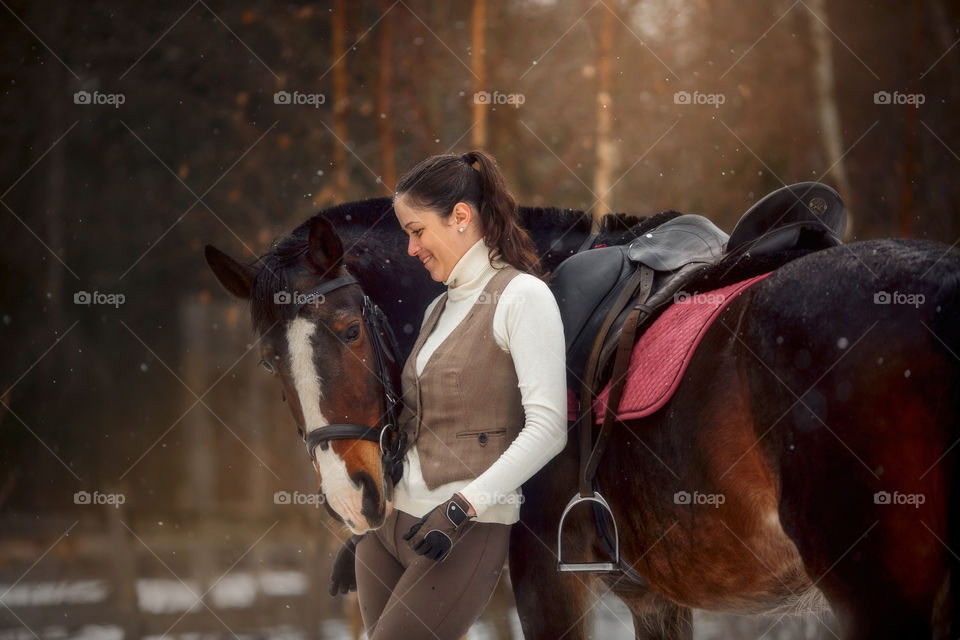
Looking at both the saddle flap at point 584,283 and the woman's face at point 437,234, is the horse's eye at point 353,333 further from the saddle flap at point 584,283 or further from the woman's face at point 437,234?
the saddle flap at point 584,283

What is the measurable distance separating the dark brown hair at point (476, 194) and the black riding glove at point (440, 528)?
0.73m

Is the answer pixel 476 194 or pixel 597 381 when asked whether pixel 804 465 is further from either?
pixel 476 194

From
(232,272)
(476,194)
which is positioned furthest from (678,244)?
(232,272)

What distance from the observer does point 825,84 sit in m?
8.85

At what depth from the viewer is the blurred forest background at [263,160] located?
7.94 meters

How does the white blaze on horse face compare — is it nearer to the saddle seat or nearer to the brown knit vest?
the brown knit vest

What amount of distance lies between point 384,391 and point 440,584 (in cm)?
64

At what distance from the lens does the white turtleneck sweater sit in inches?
84.6

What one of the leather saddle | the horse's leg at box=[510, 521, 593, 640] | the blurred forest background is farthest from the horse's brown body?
the blurred forest background

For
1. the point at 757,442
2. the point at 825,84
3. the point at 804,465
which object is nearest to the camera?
the point at 804,465

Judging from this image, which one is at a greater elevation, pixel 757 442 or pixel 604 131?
pixel 604 131

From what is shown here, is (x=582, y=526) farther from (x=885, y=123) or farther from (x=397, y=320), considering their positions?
(x=885, y=123)

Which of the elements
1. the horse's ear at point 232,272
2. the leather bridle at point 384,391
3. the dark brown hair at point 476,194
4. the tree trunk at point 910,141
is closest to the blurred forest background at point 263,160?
the tree trunk at point 910,141

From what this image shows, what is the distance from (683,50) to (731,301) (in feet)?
26.4
